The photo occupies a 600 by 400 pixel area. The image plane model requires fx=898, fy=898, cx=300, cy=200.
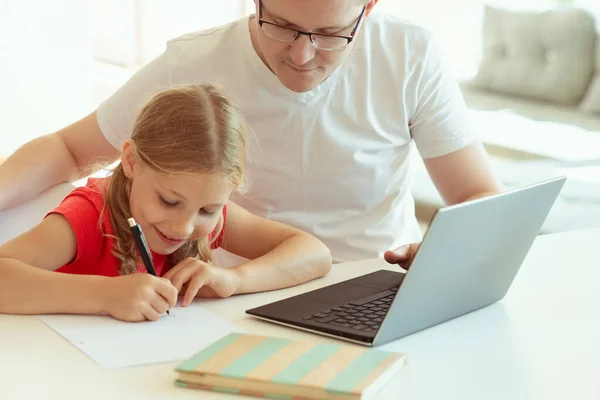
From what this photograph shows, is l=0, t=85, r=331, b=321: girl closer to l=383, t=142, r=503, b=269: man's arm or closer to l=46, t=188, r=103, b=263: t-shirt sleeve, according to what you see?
l=46, t=188, r=103, b=263: t-shirt sleeve

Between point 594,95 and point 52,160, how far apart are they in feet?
7.74

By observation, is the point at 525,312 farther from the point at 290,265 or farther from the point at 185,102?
the point at 185,102

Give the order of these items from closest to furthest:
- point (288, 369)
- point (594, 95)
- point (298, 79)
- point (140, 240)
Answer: point (288, 369) → point (140, 240) → point (298, 79) → point (594, 95)

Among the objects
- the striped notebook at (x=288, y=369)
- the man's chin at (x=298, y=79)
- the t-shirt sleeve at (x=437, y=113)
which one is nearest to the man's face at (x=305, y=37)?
the man's chin at (x=298, y=79)

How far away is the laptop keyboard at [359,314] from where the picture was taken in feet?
3.78

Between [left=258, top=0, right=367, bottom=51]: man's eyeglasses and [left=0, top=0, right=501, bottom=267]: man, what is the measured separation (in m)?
0.19

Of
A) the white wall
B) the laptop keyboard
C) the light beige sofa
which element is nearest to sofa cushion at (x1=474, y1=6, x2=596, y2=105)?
the light beige sofa

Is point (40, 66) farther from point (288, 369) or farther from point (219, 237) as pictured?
point (288, 369)

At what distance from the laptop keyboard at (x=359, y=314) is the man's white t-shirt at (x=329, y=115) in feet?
1.45

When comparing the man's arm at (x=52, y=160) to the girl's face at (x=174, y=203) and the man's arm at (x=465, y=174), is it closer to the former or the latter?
the girl's face at (x=174, y=203)

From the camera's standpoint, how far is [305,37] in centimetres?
141

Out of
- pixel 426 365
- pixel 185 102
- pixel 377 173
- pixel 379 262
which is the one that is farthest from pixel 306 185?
pixel 426 365

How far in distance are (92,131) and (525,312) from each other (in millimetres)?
858

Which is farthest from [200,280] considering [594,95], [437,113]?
[594,95]
